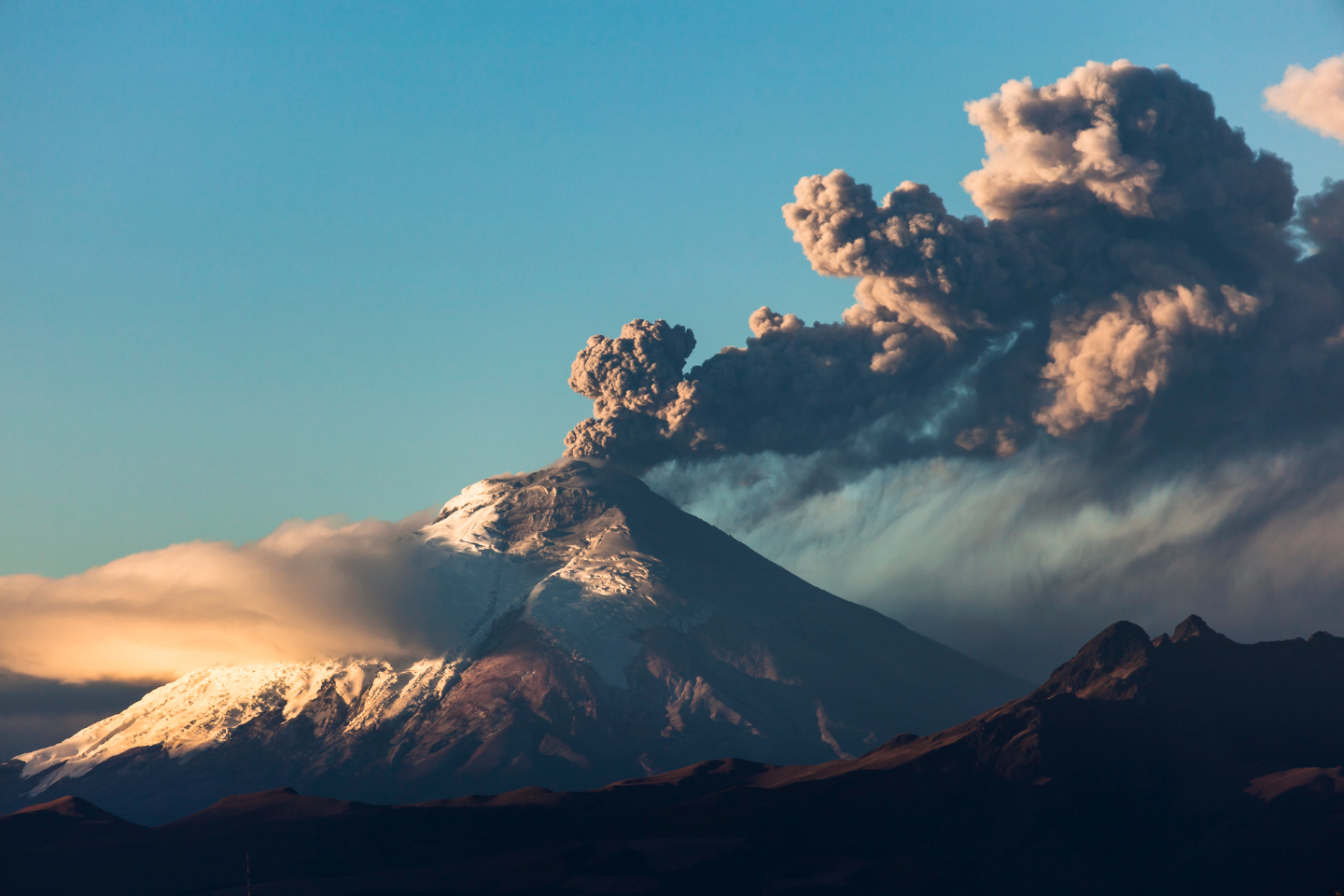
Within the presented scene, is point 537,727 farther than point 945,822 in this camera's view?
Yes

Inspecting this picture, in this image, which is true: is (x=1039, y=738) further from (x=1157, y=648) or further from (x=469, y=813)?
(x=469, y=813)

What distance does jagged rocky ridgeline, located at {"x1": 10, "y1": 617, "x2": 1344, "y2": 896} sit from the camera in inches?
3516

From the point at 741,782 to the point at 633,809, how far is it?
12322 mm

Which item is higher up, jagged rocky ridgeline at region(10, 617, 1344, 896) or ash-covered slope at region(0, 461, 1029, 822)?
ash-covered slope at region(0, 461, 1029, 822)

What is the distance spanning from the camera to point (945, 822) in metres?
95.6

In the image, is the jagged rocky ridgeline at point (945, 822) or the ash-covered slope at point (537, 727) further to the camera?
the ash-covered slope at point (537, 727)

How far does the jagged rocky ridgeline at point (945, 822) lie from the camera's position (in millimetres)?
89312

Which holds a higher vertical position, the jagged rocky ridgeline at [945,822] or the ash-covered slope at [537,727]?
the ash-covered slope at [537,727]

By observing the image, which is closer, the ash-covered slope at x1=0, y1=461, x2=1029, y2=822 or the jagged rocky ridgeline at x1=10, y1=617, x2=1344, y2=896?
the jagged rocky ridgeline at x1=10, y1=617, x2=1344, y2=896

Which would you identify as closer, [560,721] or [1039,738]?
[1039,738]

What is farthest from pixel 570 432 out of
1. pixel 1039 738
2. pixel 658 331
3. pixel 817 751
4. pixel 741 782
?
pixel 1039 738

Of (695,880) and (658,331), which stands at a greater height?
(658,331)

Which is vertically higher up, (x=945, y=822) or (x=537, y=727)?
(x=537, y=727)

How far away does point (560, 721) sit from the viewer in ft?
602
